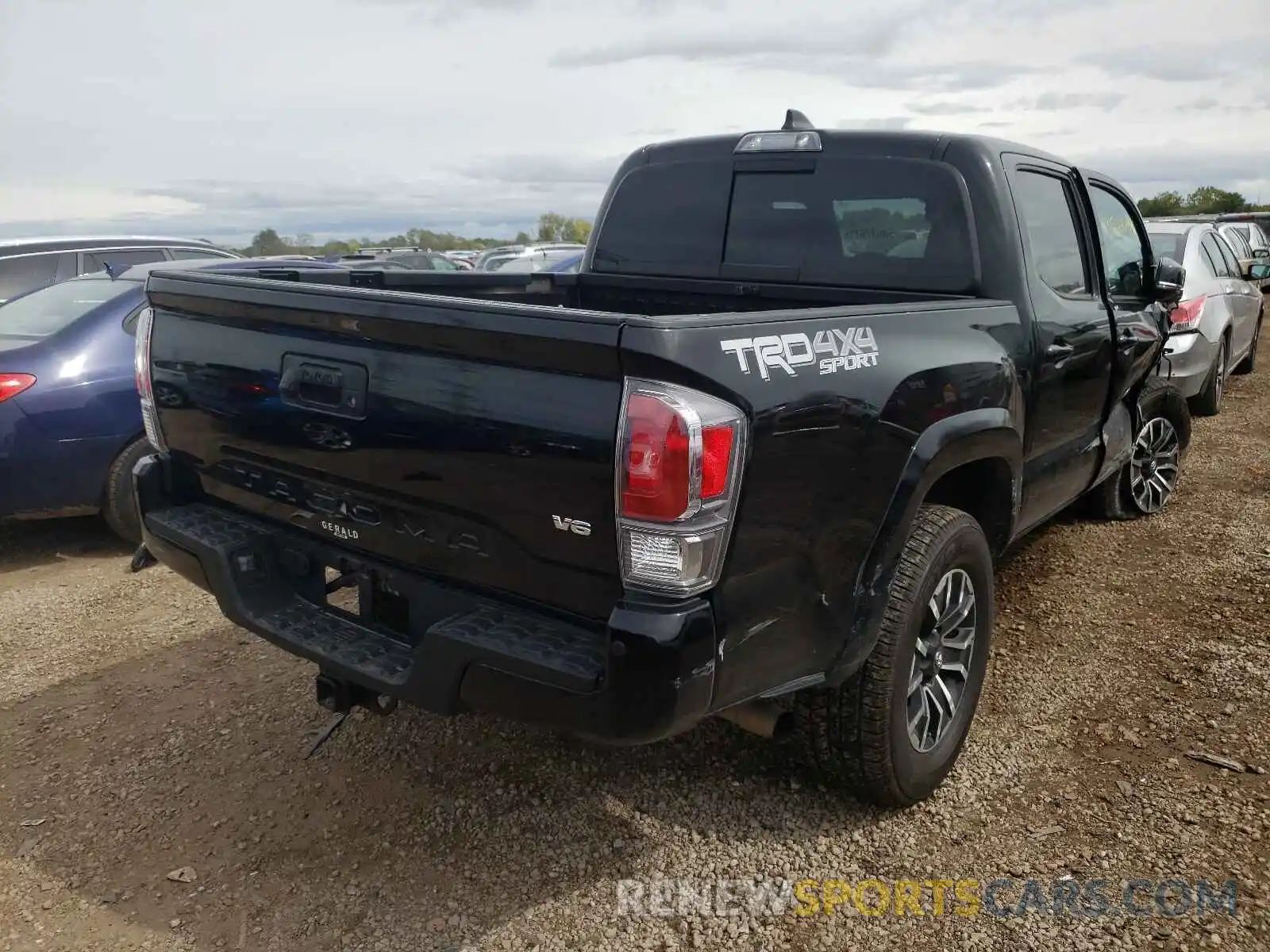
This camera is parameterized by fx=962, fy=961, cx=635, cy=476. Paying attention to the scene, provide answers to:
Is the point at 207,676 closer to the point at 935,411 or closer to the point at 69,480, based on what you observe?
the point at 69,480

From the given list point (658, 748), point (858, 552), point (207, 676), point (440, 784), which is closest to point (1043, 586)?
point (658, 748)

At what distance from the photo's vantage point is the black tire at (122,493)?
5.23 m

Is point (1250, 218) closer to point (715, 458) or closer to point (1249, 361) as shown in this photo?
point (1249, 361)

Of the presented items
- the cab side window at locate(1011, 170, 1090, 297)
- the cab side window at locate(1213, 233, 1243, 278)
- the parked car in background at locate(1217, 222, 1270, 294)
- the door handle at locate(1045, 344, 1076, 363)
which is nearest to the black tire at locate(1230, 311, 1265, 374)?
the parked car in background at locate(1217, 222, 1270, 294)

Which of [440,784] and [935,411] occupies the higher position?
[935,411]

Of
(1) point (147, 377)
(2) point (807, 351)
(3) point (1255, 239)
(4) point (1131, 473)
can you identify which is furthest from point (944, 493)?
(3) point (1255, 239)

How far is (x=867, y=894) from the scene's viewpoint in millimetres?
2611

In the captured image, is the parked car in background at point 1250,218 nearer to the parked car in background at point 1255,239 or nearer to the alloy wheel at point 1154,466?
the parked car in background at point 1255,239

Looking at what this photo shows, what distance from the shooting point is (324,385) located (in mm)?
2527

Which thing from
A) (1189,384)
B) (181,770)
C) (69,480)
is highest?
(1189,384)

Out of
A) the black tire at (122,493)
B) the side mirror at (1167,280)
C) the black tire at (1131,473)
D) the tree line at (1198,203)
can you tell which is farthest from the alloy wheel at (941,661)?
the tree line at (1198,203)

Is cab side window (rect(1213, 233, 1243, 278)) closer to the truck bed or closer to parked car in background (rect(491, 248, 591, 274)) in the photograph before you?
parked car in background (rect(491, 248, 591, 274))

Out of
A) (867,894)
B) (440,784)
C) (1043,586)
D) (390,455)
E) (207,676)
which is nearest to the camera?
(390,455)

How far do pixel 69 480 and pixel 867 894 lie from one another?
14.9 feet
